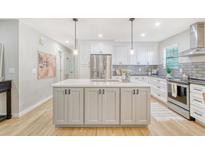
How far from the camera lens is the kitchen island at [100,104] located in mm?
3262

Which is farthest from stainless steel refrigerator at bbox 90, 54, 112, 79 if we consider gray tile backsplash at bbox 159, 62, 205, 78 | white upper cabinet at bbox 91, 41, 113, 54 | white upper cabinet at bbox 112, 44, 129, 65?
A: gray tile backsplash at bbox 159, 62, 205, 78

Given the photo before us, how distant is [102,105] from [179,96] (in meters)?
2.23

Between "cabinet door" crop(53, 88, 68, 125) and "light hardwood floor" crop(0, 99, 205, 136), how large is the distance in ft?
0.57

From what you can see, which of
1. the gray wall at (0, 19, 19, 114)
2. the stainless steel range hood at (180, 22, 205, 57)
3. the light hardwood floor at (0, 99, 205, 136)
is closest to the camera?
Answer: the light hardwood floor at (0, 99, 205, 136)

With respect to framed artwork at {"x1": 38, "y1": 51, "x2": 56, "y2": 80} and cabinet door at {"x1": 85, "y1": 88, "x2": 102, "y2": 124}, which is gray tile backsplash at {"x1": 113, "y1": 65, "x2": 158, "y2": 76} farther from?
cabinet door at {"x1": 85, "y1": 88, "x2": 102, "y2": 124}

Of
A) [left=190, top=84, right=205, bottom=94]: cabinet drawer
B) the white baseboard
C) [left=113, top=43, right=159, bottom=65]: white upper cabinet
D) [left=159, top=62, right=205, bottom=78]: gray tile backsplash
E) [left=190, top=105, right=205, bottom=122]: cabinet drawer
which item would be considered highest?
[left=113, top=43, right=159, bottom=65]: white upper cabinet

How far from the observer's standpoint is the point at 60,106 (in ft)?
10.7

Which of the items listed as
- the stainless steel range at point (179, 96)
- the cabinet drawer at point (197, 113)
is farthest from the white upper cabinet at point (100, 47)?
the cabinet drawer at point (197, 113)

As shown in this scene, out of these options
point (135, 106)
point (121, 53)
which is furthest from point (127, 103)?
point (121, 53)

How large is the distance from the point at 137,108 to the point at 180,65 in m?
3.23

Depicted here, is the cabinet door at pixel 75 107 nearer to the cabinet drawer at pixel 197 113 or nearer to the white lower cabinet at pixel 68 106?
the white lower cabinet at pixel 68 106

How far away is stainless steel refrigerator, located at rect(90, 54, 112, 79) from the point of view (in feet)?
22.1

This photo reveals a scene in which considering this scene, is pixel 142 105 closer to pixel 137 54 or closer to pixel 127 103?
pixel 127 103
